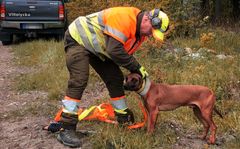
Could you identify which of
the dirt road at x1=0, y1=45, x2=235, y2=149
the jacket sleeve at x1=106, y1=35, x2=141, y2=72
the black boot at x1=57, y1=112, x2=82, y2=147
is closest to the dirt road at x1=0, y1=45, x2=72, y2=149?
the dirt road at x1=0, y1=45, x2=235, y2=149

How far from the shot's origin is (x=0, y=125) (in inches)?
231

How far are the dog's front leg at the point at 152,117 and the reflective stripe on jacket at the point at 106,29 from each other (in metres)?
0.67

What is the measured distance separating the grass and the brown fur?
26cm

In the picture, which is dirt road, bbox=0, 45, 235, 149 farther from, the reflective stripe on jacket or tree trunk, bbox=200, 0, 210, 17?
tree trunk, bbox=200, 0, 210, 17

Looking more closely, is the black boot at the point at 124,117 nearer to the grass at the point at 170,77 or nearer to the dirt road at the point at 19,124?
the grass at the point at 170,77

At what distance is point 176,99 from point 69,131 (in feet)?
4.03

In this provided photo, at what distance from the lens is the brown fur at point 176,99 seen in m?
4.91

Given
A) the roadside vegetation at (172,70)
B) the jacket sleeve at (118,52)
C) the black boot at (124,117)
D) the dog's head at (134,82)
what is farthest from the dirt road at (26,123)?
the jacket sleeve at (118,52)

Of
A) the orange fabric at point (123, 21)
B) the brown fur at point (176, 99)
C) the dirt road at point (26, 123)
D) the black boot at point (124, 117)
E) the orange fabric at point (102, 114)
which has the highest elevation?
the orange fabric at point (123, 21)

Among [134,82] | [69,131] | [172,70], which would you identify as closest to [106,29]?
[134,82]

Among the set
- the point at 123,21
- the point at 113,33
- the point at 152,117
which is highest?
the point at 123,21

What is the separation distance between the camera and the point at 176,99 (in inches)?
197

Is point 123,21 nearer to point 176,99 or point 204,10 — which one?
point 176,99

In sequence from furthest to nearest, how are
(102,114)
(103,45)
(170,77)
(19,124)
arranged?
(170,77) → (19,124) → (102,114) → (103,45)
